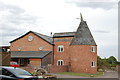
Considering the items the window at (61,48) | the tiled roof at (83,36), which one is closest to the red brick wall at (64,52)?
the window at (61,48)

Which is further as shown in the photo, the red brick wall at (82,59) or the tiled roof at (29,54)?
the tiled roof at (29,54)

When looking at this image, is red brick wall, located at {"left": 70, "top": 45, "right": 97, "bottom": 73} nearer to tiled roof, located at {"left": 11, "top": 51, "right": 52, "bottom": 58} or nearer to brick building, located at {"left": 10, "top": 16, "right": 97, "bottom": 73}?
brick building, located at {"left": 10, "top": 16, "right": 97, "bottom": 73}

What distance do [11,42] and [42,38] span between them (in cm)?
805

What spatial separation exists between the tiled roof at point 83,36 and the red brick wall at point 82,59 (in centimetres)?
81

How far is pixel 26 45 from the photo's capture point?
46594 millimetres

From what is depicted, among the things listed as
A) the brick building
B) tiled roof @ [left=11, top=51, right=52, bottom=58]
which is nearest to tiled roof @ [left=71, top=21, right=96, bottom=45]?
the brick building

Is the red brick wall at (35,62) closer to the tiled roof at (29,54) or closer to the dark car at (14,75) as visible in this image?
the tiled roof at (29,54)

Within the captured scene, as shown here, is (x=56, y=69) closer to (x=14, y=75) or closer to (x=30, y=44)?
Result: (x=30, y=44)

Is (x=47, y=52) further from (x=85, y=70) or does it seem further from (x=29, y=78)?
(x=29, y=78)

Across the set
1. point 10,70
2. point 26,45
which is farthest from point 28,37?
point 10,70

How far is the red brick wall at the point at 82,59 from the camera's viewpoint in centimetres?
3788

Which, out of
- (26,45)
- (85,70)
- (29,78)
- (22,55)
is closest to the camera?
(29,78)

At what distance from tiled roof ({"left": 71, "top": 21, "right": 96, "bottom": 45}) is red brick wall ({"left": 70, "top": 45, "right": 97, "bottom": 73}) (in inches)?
31.9

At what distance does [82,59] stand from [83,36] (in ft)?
14.6
